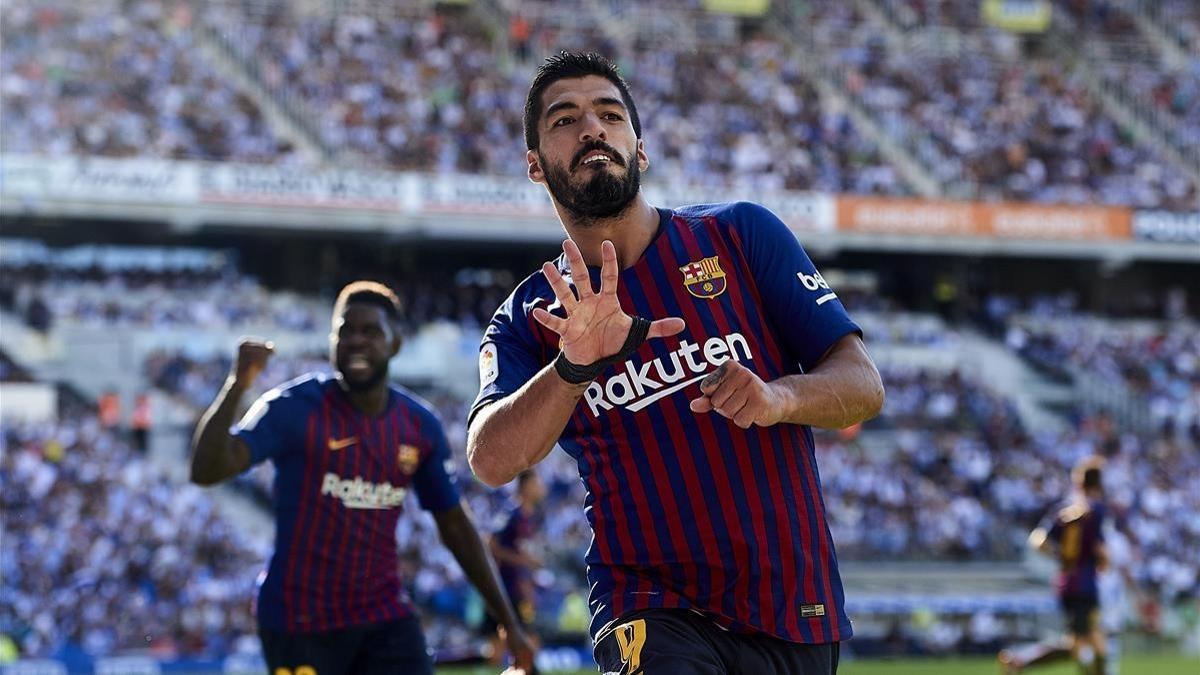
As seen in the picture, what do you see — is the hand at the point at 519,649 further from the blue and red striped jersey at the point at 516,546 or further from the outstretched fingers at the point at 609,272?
the blue and red striped jersey at the point at 516,546

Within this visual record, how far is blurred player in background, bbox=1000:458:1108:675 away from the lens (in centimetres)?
1441

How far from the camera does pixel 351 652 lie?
6.62m

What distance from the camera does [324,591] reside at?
6633 millimetres

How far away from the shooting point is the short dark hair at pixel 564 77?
13.9 ft

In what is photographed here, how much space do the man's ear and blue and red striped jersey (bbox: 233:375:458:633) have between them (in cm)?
283

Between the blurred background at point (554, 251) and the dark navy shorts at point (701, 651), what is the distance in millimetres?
15642

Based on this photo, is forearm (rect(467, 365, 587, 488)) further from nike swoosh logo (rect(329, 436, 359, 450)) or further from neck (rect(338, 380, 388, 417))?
neck (rect(338, 380, 388, 417))

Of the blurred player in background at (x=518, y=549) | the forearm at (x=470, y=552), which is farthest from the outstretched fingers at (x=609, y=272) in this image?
the blurred player in background at (x=518, y=549)

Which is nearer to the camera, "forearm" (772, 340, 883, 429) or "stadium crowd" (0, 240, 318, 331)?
"forearm" (772, 340, 883, 429)

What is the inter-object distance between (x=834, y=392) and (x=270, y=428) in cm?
348

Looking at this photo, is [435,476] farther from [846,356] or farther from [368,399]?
[846,356]

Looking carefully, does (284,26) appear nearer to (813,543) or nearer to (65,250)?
(65,250)

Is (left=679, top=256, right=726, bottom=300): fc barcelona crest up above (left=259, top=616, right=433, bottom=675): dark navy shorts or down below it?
above

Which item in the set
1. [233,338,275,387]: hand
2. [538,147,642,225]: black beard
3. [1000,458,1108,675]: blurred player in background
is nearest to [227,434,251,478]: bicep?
[233,338,275,387]: hand
